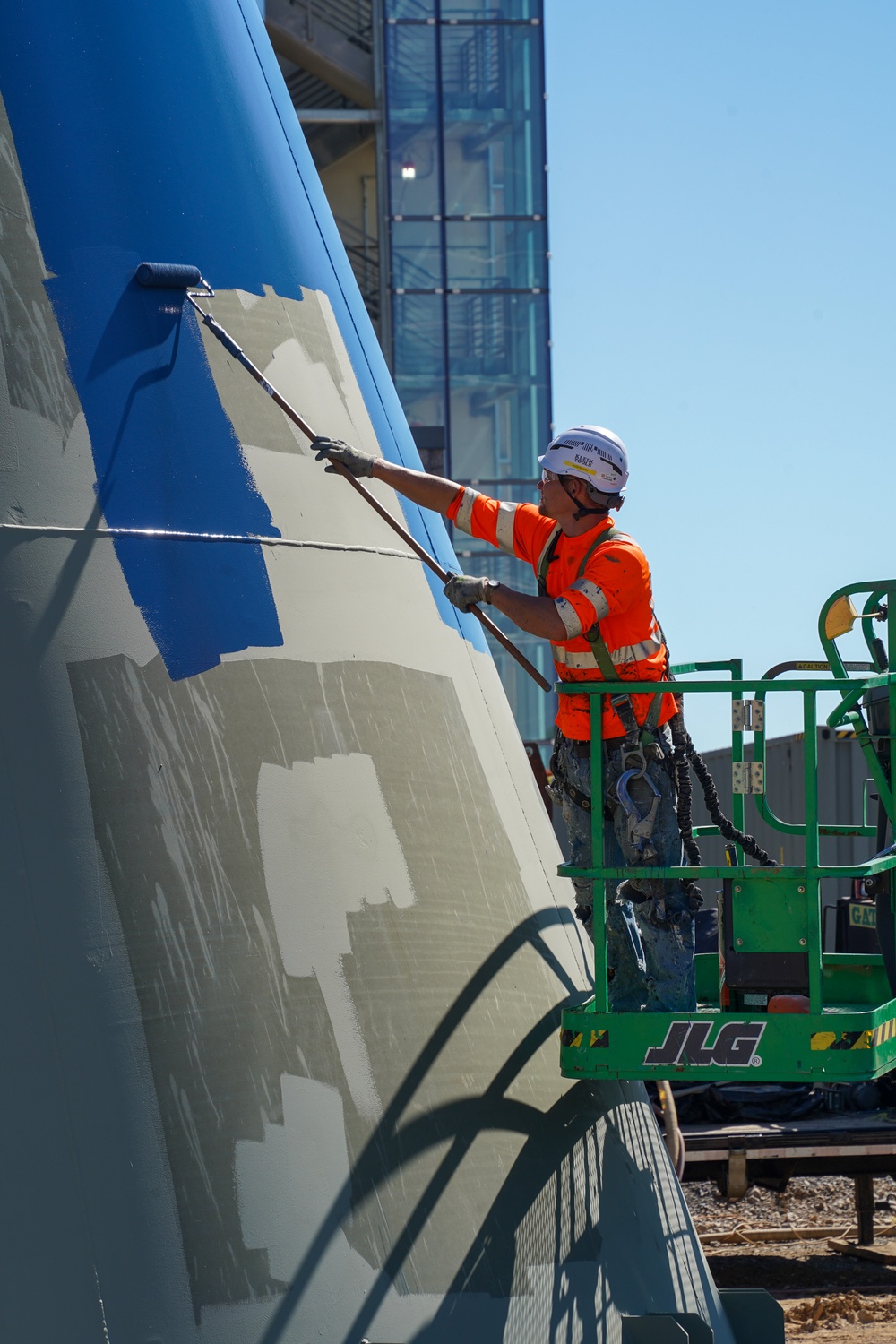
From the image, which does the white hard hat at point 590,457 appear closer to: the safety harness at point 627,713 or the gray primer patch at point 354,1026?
the safety harness at point 627,713

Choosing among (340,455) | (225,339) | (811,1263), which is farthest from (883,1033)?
(811,1263)

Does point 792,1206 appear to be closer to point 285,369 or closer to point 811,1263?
point 811,1263

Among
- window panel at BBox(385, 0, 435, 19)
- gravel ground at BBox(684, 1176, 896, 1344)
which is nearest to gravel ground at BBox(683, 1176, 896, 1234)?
gravel ground at BBox(684, 1176, 896, 1344)

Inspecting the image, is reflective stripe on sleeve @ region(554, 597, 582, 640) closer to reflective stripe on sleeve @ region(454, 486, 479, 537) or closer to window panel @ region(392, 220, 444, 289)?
reflective stripe on sleeve @ region(454, 486, 479, 537)

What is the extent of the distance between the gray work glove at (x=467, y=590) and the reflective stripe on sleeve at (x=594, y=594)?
223mm

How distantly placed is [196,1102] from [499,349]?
1751 centimetres

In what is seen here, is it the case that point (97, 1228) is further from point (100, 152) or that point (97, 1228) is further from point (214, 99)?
point (214, 99)

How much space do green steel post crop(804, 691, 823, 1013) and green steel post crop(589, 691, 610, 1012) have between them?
0.51 m

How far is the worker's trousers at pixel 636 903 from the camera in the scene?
3.90 m

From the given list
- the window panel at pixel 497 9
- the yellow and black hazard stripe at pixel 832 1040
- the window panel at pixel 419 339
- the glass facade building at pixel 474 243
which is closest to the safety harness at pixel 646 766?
the yellow and black hazard stripe at pixel 832 1040

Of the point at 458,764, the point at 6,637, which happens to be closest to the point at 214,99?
the point at 6,637

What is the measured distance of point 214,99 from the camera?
388 cm

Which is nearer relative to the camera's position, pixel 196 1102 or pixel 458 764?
pixel 196 1102

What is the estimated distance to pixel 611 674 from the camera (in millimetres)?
3846
